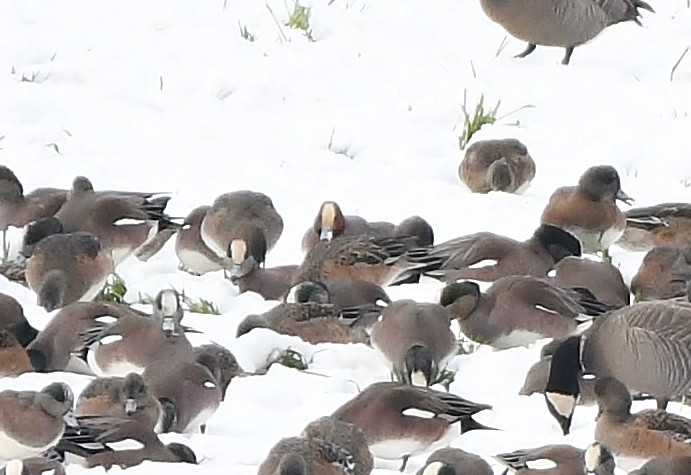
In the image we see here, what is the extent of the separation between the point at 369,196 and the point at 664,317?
3.32 meters

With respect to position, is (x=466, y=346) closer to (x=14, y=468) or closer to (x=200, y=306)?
(x=200, y=306)

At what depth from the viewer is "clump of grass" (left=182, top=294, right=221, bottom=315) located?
10.5 meters

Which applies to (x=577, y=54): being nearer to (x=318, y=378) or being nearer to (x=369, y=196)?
(x=369, y=196)

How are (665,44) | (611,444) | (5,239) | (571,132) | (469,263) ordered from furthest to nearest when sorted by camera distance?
(665,44), (571,132), (5,239), (469,263), (611,444)

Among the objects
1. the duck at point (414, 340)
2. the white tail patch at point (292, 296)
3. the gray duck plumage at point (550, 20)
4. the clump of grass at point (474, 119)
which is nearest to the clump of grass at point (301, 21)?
the gray duck plumage at point (550, 20)

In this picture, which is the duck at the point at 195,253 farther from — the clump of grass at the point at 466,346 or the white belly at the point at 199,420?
the white belly at the point at 199,420

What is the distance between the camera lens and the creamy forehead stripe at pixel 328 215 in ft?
37.4

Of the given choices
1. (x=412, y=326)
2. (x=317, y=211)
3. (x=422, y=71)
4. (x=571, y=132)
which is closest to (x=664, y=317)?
(x=412, y=326)

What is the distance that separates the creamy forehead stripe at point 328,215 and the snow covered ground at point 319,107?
22.3 inches

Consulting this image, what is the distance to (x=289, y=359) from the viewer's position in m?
9.62

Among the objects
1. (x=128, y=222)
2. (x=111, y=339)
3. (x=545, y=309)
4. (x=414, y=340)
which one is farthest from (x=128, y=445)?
(x=128, y=222)

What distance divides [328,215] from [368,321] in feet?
4.90

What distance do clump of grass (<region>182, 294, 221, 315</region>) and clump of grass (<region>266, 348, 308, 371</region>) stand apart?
91 centimetres

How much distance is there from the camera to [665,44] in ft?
48.1
